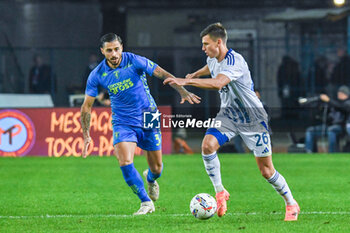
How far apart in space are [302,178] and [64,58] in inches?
432

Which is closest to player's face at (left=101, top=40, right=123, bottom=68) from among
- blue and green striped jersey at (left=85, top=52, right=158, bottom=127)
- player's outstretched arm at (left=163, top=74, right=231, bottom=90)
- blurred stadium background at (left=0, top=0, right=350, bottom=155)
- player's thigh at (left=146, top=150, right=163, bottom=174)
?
blue and green striped jersey at (left=85, top=52, right=158, bottom=127)

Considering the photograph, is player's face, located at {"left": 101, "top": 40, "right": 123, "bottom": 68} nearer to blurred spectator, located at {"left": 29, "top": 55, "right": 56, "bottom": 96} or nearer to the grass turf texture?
the grass turf texture

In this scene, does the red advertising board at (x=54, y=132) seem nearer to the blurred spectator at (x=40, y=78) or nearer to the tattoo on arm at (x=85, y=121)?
the blurred spectator at (x=40, y=78)

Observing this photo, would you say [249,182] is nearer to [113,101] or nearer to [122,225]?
[113,101]

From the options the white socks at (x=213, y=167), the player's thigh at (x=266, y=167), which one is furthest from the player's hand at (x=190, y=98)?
the player's thigh at (x=266, y=167)

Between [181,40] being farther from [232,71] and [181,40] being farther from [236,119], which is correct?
[232,71]

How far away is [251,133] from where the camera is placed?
32.4ft

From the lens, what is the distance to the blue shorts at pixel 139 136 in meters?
10.6

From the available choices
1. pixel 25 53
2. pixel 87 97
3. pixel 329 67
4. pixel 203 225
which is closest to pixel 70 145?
pixel 25 53

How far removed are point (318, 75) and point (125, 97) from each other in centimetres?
1426

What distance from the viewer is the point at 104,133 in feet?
67.7

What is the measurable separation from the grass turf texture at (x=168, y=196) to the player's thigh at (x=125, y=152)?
2.18 ft

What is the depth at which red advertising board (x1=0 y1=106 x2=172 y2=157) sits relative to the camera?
2041 cm

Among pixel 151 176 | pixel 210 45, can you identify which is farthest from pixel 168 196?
pixel 210 45
